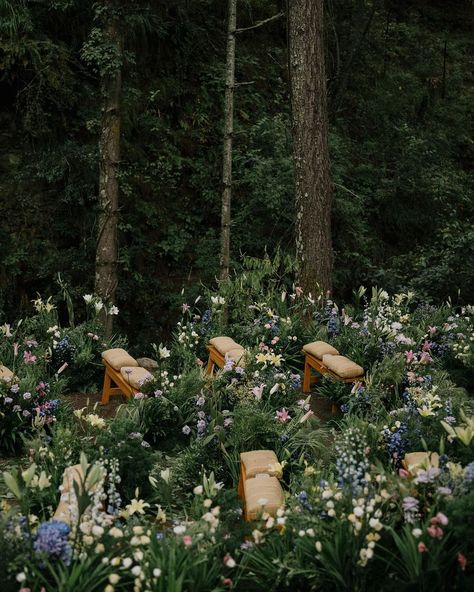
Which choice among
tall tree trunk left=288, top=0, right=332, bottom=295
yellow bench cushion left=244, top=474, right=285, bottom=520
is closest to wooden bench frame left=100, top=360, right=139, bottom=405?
yellow bench cushion left=244, top=474, right=285, bottom=520

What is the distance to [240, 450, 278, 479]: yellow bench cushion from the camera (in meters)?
4.34

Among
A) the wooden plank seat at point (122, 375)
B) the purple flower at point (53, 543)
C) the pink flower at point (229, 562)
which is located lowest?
the wooden plank seat at point (122, 375)

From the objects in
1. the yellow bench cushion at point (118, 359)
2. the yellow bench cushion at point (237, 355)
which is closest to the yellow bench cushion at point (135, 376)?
the yellow bench cushion at point (118, 359)

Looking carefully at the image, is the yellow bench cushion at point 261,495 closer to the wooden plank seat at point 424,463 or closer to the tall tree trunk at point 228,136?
the wooden plank seat at point 424,463

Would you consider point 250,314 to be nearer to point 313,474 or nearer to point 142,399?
point 142,399

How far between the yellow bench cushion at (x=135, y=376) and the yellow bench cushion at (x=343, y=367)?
166 centimetres

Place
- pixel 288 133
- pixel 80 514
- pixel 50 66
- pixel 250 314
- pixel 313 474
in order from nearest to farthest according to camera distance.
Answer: pixel 80 514, pixel 313 474, pixel 250 314, pixel 50 66, pixel 288 133

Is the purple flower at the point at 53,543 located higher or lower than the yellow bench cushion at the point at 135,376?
higher

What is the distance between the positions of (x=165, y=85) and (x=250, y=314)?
5.79 meters

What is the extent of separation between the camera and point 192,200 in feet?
39.2

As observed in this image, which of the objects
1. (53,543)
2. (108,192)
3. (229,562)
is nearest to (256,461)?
(229,562)

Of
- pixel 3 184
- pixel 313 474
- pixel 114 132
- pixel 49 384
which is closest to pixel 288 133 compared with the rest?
pixel 114 132

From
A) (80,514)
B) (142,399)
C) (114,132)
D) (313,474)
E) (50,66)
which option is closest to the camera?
(80,514)

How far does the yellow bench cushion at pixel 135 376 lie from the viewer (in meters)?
5.90
